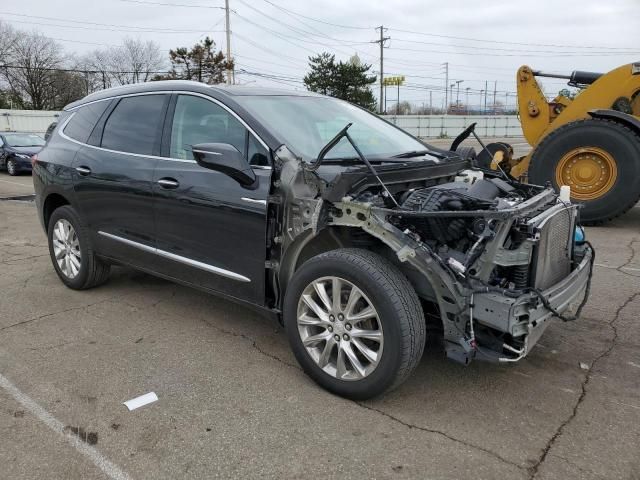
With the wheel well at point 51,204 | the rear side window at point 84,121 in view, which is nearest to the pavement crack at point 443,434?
the rear side window at point 84,121

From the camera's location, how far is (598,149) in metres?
7.39

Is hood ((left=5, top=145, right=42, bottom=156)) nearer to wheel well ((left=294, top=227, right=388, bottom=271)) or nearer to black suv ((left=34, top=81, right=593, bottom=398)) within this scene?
black suv ((left=34, top=81, right=593, bottom=398))

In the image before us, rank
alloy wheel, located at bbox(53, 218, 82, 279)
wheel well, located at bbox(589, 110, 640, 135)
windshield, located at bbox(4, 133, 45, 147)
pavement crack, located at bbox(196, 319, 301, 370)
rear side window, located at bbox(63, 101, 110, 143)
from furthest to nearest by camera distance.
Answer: windshield, located at bbox(4, 133, 45, 147)
wheel well, located at bbox(589, 110, 640, 135)
alloy wheel, located at bbox(53, 218, 82, 279)
rear side window, located at bbox(63, 101, 110, 143)
pavement crack, located at bbox(196, 319, 301, 370)

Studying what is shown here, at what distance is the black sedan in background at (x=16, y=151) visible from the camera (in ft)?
53.3

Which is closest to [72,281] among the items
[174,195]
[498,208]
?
[174,195]

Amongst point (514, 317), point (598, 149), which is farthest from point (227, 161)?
point (598, 149)

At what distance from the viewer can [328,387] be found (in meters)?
3.07

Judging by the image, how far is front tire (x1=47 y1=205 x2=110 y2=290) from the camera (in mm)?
4746

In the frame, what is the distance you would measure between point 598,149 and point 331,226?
582 centimetres

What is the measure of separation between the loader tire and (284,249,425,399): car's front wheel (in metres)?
5.61

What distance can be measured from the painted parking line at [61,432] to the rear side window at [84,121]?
2.26m

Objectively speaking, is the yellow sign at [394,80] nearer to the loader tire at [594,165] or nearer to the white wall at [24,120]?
the white wall at [24,120]

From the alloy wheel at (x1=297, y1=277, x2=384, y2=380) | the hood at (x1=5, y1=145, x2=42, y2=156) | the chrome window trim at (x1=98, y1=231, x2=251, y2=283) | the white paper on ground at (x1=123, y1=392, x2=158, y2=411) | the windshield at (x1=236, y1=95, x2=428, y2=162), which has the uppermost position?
the windshield at (x1=236, y1=95, x2=428, y2=162)

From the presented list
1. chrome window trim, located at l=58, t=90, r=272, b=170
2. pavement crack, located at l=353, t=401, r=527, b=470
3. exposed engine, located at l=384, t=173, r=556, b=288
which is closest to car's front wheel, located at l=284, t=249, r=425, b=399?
pavement crack, located at l=353, t=401, r=527, b=470
